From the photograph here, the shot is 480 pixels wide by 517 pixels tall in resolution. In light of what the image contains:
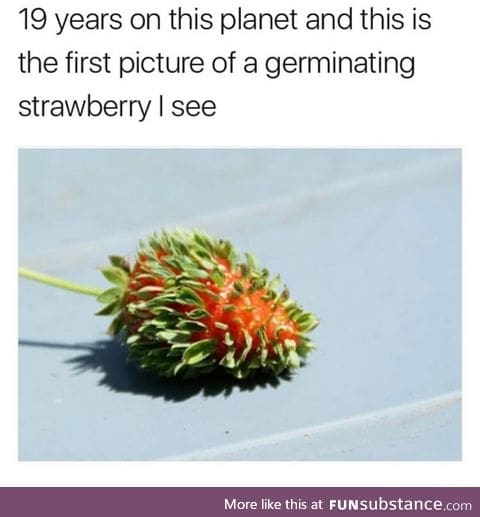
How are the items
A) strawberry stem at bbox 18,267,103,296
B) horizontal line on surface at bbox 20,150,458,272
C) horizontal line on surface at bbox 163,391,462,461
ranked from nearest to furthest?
horizontal line on surface at bbox 163,391,462,461, strawberry stem at bbox 18,267,103,296, horizontal line on surface at bbox 20,150,458,272

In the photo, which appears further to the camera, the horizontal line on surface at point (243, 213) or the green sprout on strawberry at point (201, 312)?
the horizontal line on surface at point (243, 213)

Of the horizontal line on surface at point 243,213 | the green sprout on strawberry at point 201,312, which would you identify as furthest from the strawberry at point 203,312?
the horizontal line on surface at point 243,213

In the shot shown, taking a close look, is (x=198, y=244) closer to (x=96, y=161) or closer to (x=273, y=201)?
(x=273, y=201)

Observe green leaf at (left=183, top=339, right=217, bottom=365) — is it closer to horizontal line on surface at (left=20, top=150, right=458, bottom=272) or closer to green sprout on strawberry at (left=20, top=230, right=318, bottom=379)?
Result: green sprout on strawberry at (left=20, top=230, right=318, bottom=379)

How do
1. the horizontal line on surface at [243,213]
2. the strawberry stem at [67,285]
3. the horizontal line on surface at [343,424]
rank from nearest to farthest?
the horizontal line on surface at [343,424]
the strawberry stem at [67,285]
the horizontal line on surface at [243,213]

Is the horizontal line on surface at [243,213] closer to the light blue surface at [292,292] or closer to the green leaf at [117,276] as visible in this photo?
the light blue surface at [292,292]

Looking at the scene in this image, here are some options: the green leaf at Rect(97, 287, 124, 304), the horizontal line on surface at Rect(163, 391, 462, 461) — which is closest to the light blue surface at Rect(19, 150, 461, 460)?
the horizontal line on surface at Rect(163, 391, 462, 461)

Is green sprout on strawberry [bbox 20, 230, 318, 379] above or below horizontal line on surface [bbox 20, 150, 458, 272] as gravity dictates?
below

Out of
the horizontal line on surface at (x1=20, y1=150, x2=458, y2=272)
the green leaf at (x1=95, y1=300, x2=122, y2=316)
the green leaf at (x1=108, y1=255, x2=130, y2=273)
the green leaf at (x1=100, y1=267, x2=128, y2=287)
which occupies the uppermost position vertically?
the horizontal line on surface at (x1=20, y1=150, x2=458, y2=272)
